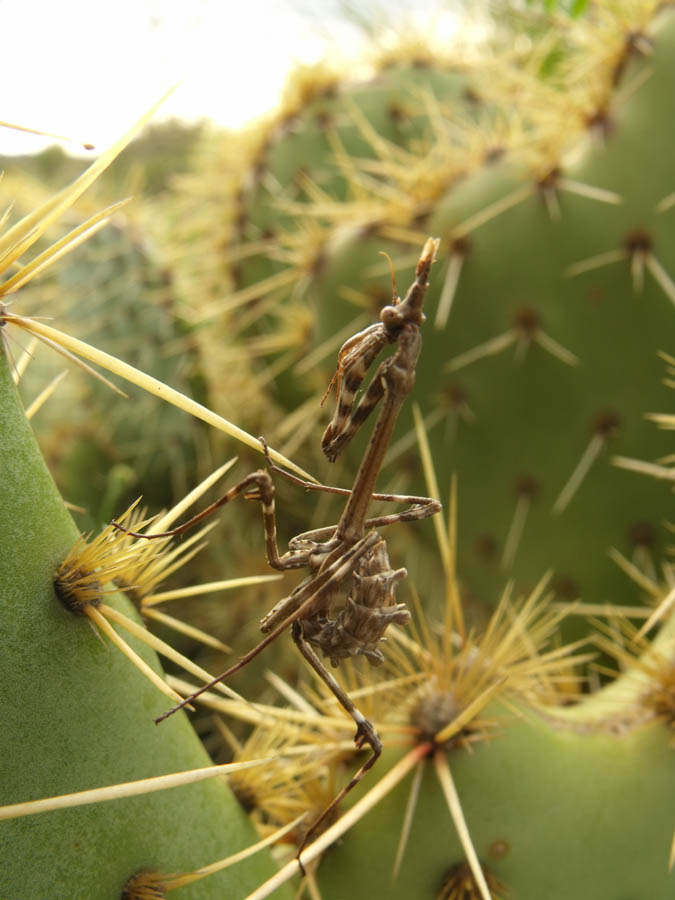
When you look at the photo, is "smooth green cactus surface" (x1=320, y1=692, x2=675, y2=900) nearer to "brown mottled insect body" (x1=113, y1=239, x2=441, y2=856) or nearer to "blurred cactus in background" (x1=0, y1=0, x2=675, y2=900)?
"blurred cactus in background" (x1=0, y1=0, x2=675, y2=900)

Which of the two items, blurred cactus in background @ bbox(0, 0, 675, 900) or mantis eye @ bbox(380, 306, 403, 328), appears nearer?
mantis eye @ bbox(380, 306, 403, 328)

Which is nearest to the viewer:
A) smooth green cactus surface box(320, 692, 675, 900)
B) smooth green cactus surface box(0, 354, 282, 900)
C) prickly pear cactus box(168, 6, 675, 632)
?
smooth green cactus surface box(0, 354, 282, 900)

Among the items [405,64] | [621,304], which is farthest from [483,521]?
[405,64]

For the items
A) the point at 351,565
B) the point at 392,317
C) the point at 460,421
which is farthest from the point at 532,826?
the point at 460,421

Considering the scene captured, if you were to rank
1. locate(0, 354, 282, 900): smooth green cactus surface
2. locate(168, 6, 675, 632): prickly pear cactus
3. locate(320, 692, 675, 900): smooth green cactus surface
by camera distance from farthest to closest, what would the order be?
locate(168, 6, 675, 632): prickly pear cactus
locate(320, 692, 675, 900): smooth green cactus surface
locate(0, 354, 282, 900): smooth green cactus surface

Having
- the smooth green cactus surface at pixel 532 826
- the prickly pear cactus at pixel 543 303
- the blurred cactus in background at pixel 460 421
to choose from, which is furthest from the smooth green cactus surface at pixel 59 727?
the prickly pear cactus at pixel 543 303

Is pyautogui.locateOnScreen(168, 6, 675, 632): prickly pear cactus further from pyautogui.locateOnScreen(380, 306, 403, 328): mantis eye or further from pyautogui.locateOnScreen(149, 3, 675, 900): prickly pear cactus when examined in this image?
pyautogui.locateOnScreen(380, 306, 403, 328): mantis eye

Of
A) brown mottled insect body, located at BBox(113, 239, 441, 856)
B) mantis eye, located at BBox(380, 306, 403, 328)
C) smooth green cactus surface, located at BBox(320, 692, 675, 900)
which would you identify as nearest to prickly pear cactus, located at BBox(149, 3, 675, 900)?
smooth green cactus surface, located at BBox(320, 692, 675, 900)

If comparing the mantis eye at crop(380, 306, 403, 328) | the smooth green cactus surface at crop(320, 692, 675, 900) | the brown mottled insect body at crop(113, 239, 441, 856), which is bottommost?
the smooth green cactus surface at crop(320, 692, 675, 900)

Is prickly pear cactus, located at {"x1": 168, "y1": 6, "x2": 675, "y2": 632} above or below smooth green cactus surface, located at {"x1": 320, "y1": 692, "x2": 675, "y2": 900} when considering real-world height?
above
